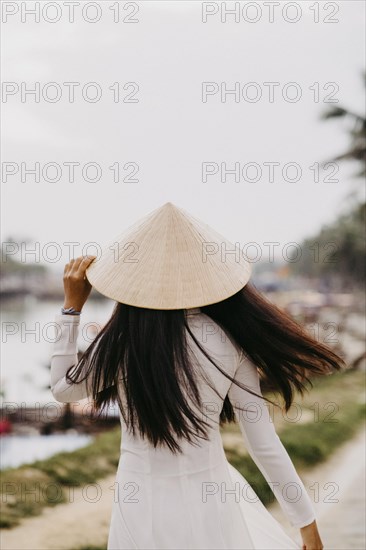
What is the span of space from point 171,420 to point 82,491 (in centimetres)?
497

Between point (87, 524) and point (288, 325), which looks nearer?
point (288, 325)

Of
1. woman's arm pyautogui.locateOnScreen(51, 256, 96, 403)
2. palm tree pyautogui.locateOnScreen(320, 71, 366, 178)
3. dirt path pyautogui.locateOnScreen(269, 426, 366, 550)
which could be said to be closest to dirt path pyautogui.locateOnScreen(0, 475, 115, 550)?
dirt path pyautogui.locateOnScreen(269, 426, 366, 550)

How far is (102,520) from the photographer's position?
18.7 feet

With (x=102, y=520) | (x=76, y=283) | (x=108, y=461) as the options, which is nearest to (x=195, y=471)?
(x=76, y=283)

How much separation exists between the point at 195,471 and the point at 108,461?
573 centimetres

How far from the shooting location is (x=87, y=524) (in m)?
5.58

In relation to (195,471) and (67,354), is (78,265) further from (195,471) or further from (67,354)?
(195,471)

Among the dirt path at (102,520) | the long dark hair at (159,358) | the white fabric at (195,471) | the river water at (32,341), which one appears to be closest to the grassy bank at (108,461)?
the dirt path at (102,520)

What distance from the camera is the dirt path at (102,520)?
5238 mm

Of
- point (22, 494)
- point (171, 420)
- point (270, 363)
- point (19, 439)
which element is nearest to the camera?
point (171, 420)

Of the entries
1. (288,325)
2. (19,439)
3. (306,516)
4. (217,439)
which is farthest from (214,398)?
(19,439)

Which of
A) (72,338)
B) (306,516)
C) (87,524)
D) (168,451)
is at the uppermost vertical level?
(72,338)

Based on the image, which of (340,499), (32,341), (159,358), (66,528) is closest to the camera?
(159,358)

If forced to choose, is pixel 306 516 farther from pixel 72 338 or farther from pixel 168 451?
pixel 72 338
